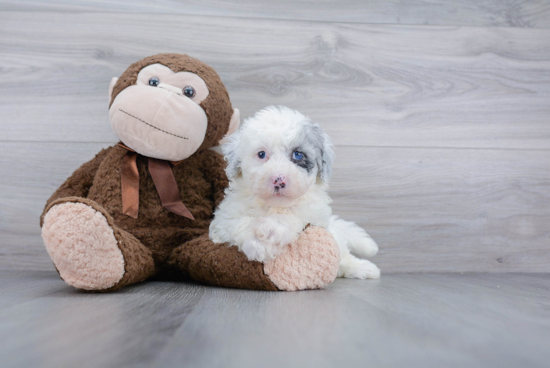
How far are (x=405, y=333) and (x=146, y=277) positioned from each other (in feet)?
1.77

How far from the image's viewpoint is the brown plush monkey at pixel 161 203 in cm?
→ 71

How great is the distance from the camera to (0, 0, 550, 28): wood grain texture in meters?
1.14

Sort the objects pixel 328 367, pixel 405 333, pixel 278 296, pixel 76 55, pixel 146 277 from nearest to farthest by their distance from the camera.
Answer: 1. pixel 328 367
2. pixel 405 333
3. pixel 278 296
4. pixel 146 277
5. pixel 76 55

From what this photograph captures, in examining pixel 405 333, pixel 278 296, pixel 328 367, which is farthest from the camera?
pixel 278 296

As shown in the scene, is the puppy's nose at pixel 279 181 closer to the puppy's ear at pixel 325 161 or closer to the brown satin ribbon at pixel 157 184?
the puppy's ear at pixel 325 161

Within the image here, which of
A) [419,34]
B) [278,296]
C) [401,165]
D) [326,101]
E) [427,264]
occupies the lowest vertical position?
[427,264]

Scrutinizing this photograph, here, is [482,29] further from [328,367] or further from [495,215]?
[328,367]

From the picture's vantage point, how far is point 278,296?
28.7 inches

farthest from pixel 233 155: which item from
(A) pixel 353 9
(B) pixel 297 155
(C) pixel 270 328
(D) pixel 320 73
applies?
(A) pixel 353 9

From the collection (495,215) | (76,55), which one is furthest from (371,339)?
(76,55)

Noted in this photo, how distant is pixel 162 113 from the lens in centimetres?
85

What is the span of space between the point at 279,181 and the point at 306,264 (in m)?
0.17

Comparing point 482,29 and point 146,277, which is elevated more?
point 482,29

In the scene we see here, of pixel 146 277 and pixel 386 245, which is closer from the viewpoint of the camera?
pixel 146 277
